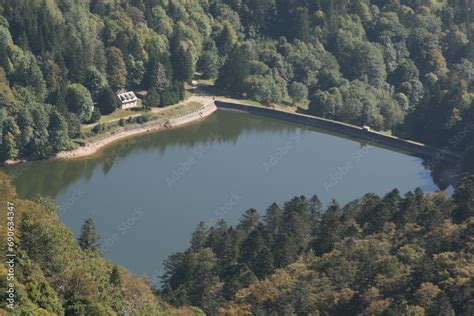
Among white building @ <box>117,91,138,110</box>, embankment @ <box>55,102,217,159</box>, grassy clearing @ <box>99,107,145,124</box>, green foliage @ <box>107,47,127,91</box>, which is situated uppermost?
green foliage @ <box>107,47,127,91</box>

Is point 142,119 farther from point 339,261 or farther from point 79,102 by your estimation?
point 339,261

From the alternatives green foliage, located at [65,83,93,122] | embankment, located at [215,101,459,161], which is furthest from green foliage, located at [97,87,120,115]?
embankment, located at [215,101,459,161]

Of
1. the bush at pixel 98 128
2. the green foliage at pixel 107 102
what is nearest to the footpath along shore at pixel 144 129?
the bush at pixel 98 128

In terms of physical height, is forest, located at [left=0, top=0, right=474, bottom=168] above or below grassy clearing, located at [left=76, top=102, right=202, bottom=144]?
above

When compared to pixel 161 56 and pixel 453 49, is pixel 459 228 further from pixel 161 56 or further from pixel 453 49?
pixel 453 49

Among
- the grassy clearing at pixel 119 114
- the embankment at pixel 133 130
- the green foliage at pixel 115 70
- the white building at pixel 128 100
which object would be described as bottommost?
the embankment at pixel 133 130

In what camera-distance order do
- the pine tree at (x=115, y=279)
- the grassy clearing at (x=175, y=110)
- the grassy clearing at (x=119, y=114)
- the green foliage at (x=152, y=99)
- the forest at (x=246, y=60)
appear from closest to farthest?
the pine tree at (x=115, y=279) < the forest at (x=246, y=60) < the grassy clearing at (x=119, y=114) < the grassy clearing at (x=175, y=110) < the green foliage at (x=152, y=99)

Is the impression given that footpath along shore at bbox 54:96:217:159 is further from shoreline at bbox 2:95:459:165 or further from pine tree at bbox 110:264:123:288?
pine tree at bbox 110:264:123:288

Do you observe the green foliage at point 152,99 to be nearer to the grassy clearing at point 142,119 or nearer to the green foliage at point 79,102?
the grassy clearing at point 142,119
